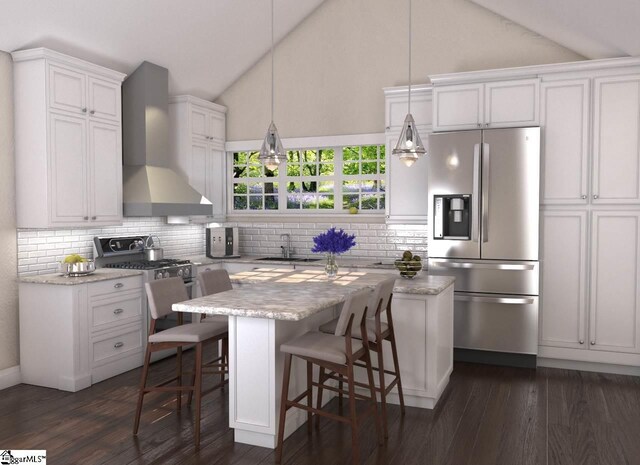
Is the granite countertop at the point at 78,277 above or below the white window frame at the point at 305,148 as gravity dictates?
below

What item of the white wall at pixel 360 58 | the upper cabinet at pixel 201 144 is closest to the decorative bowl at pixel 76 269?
the upper cabinet at pixel 201 144

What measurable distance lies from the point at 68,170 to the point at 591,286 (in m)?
4.97

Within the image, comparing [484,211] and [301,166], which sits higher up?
[301,166]

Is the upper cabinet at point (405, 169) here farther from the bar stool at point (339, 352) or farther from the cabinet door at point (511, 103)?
the bar stool at point (339, 352)

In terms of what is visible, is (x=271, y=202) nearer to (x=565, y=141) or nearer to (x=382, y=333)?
(x=565, y=141)

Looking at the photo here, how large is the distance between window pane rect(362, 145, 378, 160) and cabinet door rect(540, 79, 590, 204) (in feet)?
6.88

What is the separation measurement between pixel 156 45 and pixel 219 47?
3.12ft

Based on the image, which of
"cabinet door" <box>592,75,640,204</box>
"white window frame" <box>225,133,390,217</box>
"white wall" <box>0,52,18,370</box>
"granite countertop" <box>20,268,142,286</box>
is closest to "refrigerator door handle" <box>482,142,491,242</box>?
"cabinet door" <box>592,75,640,204</box>

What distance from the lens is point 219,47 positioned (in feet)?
21.9

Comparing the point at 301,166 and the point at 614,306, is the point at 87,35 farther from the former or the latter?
the point at 614,306

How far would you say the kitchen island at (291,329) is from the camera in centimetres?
343

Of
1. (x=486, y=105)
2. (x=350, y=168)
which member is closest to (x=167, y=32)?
(x=350, y=168)

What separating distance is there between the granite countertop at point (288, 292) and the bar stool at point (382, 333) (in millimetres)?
232

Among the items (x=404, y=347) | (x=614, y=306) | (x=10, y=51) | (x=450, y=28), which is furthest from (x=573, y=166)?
(x=10, y=51)
